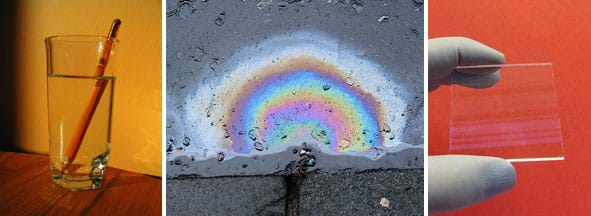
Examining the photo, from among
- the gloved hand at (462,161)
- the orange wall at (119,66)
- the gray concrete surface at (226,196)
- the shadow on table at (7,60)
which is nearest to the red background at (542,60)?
the gloved hand at (462,161)

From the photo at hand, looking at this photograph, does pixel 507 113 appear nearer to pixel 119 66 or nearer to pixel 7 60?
pixel 119 66

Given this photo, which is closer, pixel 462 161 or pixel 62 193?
pixel 62 193

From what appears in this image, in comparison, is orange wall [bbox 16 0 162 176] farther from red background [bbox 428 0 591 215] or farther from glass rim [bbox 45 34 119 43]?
red background [bbox 428 0 591 215]

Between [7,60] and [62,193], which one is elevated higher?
[7,60]

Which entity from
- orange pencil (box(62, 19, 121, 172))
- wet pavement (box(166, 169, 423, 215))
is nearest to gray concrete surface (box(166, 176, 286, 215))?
wet pavement (box(166, 169, 423, 215))

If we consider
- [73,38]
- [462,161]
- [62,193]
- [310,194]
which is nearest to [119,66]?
[73,38]

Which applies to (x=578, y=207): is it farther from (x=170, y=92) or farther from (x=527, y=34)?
(x=170, y=92)
